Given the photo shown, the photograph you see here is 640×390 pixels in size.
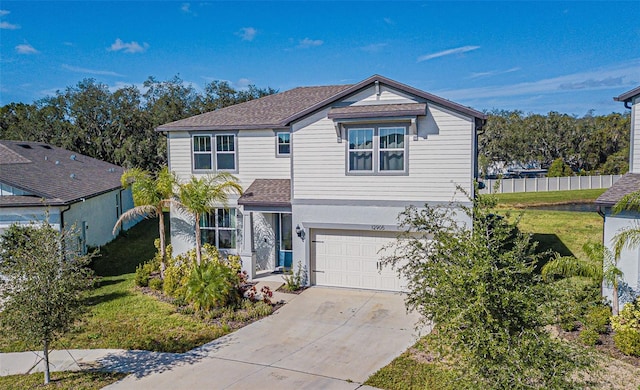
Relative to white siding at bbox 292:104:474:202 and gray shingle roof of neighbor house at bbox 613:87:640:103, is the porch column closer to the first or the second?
white siding at bbox 292:104:474:202

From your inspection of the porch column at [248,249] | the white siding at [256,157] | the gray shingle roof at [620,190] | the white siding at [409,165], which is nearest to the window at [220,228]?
the porch column at [248,249]

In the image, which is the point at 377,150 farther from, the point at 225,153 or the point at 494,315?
the point at 494,315

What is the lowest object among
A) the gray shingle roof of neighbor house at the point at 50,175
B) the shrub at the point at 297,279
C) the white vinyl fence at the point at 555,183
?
the shrub at the point at 297,279

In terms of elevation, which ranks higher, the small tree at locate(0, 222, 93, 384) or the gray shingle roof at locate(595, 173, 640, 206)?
the gray shingle roof at locate(595, 173, 640, 206)

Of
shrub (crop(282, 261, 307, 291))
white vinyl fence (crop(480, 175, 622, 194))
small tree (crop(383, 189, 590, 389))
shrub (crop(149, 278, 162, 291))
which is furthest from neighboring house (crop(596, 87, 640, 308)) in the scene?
white vinyl fence (crop(480, 175, 622, 194))

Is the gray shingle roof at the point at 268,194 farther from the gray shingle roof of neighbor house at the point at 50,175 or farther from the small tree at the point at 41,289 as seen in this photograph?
the small tree at the point at 41,289

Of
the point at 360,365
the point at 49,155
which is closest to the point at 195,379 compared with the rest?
the point at 360,365
